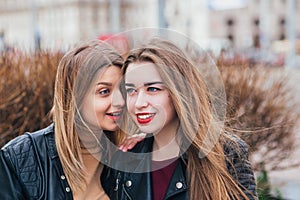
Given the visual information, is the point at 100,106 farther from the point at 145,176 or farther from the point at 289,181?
the point at 289,181

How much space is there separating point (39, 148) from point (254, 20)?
6096 cm

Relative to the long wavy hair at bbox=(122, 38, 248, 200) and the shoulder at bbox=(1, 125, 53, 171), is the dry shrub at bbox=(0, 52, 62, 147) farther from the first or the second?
the long wavy hair at bbox=(122, 38, 248, 200)

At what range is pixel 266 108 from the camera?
567cm

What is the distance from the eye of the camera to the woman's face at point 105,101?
109 inches

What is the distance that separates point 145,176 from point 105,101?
0.39 meters

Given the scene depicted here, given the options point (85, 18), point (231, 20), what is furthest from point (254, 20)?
point (85, 18)

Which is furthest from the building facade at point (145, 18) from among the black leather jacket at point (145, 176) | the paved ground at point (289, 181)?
the black leather jacket at point (145, 176)

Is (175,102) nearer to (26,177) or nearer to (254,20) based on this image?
(26,177)

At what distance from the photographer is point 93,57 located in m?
2.77

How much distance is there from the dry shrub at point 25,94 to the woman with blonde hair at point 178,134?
2446 millimetres

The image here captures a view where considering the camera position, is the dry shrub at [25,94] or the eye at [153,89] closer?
the eye at [153,89]

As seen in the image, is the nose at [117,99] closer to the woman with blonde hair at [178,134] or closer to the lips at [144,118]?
the woman with blonde hair at [178,134]

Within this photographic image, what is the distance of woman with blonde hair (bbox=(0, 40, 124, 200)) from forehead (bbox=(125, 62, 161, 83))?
6.4 inches

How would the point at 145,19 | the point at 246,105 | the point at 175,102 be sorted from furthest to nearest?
the point at 145,19 → the point at 246,105 → the point at 175,102
